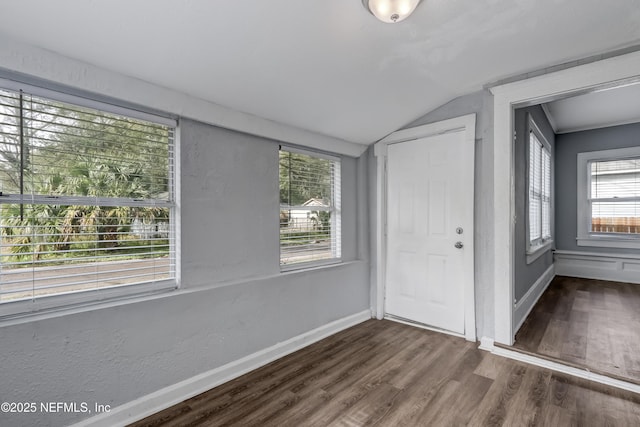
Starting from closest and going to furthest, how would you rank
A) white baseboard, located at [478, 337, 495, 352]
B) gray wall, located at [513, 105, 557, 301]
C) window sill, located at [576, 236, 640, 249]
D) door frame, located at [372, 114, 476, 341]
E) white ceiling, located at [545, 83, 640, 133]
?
white baseboard, located at [478, 337, 495, 352] < door frame, located at [372, 114, 476, 341] < gray wall, located at [513, 105, 557, 301] < white ceiling, located at [545, 83, 640, 133] < window sill, located at [576, 236, 640, 249]

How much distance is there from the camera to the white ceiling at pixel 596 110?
Answer: 3823mm

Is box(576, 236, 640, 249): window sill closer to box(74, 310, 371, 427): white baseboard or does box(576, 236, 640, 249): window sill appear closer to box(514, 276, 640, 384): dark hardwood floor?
box(514, 276, 640, 384): dark hardwood floor

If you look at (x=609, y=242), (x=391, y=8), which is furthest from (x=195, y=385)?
(x=609, y=242)

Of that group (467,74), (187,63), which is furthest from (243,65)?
(467,74)

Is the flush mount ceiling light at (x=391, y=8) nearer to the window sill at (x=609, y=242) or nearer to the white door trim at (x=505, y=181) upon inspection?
the white door trim at (x=505, y=181)

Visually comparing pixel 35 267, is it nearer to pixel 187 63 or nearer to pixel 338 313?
pixel 187 63

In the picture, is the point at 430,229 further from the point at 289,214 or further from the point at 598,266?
the point at 598,266

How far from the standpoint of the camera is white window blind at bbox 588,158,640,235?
502 centimetres

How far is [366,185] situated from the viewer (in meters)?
3.72

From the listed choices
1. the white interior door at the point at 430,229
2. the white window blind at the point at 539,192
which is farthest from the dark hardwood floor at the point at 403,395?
the white window blind at the point at 539,192

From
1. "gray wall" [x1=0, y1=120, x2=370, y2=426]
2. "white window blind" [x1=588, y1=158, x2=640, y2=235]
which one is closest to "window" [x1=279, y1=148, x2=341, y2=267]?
"gray wall" [x1=0, y1=120, x2=370, y2=426]

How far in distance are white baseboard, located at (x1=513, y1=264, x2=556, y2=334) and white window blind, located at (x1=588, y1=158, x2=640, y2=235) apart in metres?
1.16

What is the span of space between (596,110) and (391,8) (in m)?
4.46

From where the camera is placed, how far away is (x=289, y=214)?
300 centimetres
